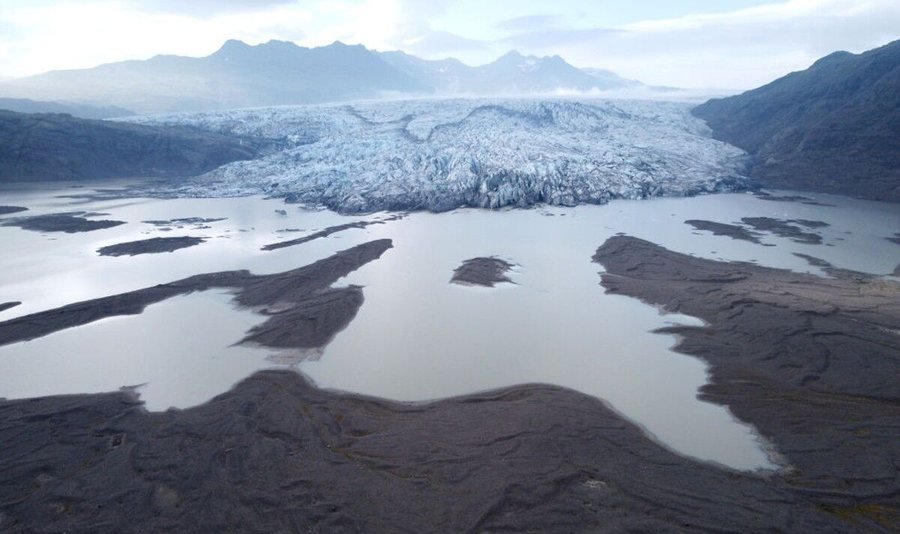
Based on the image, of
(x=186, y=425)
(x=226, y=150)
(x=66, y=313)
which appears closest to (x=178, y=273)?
(x=66, y=313)

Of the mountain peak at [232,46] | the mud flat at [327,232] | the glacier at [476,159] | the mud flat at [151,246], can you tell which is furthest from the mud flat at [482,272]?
the mountain peak at [232,46]

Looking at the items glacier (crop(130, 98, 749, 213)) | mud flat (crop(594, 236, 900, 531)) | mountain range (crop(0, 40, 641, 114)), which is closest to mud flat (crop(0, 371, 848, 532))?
mud flat (crop(594, 236, 900, 531))

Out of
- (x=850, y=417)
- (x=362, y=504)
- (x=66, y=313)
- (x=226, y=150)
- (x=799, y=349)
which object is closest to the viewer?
(x=362, y=504)

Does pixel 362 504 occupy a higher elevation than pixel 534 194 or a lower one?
lower

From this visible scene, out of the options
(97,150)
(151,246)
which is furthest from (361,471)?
(97,150)

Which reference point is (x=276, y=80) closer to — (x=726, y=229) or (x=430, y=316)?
(x=726, y=229)

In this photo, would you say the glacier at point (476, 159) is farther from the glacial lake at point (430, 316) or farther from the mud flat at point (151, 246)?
the mud flat at point (151, 246)

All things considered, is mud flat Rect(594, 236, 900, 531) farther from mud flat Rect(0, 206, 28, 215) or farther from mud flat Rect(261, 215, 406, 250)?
mud flat Rect(0, 206, 28, 215)

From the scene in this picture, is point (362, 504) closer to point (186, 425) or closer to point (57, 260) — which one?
point (186, 425)
